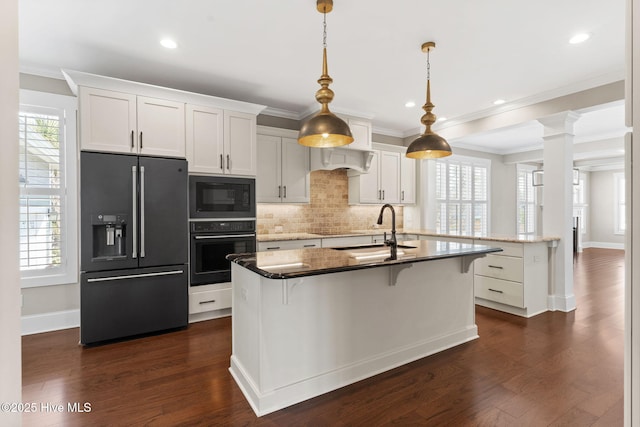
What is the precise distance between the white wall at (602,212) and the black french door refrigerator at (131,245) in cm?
1218

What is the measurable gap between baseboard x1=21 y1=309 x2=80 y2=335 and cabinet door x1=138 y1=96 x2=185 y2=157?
77.0 inches

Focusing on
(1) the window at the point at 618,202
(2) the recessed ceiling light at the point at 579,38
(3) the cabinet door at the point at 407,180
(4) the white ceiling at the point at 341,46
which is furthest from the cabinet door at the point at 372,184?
(1) the window at the point at 618,202

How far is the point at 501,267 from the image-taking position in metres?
3.99

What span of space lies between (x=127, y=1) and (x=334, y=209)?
3.68m

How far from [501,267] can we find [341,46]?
3195 mm

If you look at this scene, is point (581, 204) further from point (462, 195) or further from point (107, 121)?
point (107, 121)

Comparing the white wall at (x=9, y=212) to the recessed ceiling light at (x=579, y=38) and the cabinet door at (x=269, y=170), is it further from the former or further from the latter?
the recessed ceiling light at (x=579, y=38)

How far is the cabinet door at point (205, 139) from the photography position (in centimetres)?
357

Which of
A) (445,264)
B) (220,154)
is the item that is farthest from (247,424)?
(220,154)

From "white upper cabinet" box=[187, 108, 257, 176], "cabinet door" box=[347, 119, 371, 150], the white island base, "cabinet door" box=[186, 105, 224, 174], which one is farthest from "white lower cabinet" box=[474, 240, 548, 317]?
"cabinet door" box=[186, 105, 224, 174]

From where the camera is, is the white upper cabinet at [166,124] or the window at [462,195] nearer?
the white upper cabinet at [166,124]

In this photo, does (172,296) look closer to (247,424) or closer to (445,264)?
(247,424)

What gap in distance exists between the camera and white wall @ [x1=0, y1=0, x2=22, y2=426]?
2.54 ft

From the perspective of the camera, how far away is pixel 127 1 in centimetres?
228
